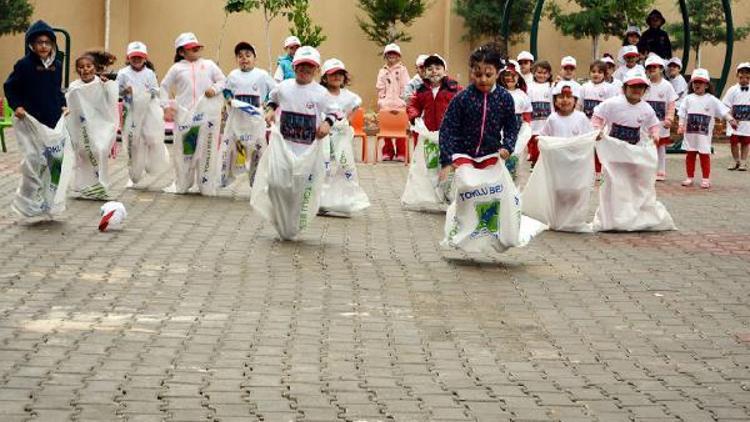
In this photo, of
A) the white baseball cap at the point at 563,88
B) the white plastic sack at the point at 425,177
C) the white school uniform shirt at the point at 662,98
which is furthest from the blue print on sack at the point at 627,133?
the white school uniform shirt at the point at 662,98

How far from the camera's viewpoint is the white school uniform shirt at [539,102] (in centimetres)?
2183

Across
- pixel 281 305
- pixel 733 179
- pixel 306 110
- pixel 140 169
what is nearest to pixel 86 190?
pixel 140 169

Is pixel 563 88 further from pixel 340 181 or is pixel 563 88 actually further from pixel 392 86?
pixel 392 86

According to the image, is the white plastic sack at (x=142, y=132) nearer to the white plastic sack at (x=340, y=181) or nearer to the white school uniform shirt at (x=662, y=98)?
the white plastic sack at (x=340, y=181)

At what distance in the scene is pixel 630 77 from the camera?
55.0 feet

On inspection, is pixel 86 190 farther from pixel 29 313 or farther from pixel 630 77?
pixel 29 313

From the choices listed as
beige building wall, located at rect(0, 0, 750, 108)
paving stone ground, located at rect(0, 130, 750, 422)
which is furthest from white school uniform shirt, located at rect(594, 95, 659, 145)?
beige building wall, located at rect(0, 0, 750, 108)

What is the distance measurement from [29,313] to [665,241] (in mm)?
6976

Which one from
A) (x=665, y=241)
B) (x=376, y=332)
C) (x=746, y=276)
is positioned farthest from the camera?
(x=665, y=241)

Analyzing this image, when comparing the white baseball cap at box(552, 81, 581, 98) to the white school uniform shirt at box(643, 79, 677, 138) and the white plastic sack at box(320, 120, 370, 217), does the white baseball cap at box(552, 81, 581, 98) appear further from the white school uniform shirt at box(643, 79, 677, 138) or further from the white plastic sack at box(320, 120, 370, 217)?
the white plastic sack at box(320, 120, 370, 217)

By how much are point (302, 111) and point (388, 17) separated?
798 inches

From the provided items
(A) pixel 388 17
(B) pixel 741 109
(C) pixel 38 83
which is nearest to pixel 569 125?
(C) pixel 38 83

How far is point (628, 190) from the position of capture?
16.2 m

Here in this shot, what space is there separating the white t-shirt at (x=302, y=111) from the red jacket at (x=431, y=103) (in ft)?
11.0
